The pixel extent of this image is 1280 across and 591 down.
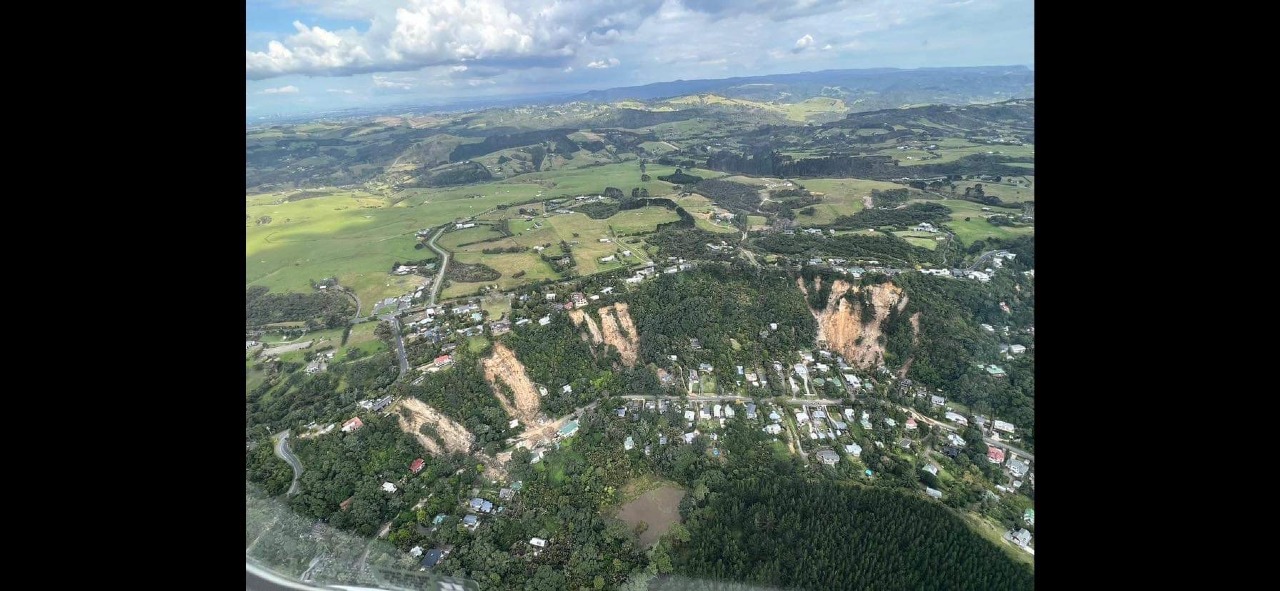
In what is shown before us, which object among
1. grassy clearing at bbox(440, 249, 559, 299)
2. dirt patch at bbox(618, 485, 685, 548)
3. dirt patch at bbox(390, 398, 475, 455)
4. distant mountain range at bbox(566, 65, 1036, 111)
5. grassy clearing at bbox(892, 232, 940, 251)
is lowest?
dirt patch at bbox(618, 485, 685, 548)

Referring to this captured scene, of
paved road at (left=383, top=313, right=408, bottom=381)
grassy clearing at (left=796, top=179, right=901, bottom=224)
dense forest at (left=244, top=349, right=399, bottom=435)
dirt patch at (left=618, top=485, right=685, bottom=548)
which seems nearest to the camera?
dirt patch at (left=618, top=485, right=685, bottom=548)

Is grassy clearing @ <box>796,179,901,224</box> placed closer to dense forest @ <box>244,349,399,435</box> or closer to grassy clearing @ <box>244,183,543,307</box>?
grassy clearing @ <box>244,183,543,307</box>

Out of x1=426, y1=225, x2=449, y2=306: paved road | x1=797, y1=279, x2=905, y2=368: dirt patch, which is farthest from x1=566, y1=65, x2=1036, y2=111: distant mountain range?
x1=426, y1=225, x2=449, y2=306: paved road

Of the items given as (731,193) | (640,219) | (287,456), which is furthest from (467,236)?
(731,193)

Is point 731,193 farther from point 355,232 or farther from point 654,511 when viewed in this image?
point 654,511

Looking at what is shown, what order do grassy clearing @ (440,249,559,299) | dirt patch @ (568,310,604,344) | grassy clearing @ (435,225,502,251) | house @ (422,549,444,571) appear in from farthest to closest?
grassy clearing @ (435,225,502,251) < grassy clearing @ (440,249,559,299) < dirt patch @ (568,310,604,344) < house @ (422,549,444,571)
